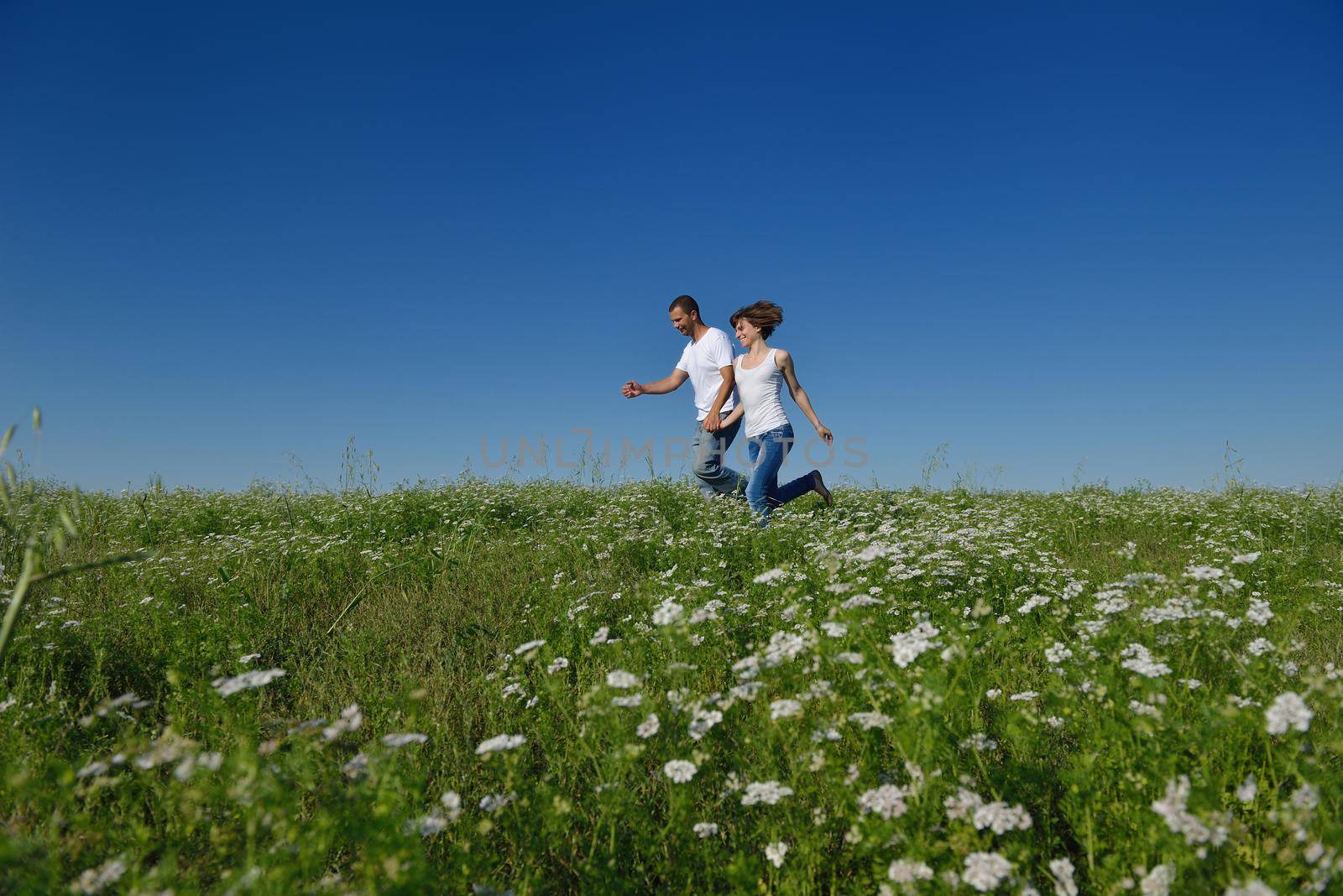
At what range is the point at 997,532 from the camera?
24.3 feet

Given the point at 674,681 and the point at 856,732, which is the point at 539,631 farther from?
the point at 856,732

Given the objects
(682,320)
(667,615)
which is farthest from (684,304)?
(667,615)

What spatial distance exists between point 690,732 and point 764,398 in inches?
268

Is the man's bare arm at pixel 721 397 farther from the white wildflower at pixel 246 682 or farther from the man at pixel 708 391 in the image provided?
the white wildflower at pixel 246 682

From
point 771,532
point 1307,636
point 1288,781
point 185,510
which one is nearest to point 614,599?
point 771,532

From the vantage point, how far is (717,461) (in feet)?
33.6

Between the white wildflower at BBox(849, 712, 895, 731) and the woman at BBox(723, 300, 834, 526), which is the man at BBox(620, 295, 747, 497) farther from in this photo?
the white wildflower at BBox(849, 712, 895, 731)

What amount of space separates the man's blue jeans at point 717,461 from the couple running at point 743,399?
0.04ft

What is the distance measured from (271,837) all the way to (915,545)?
17.1 feet

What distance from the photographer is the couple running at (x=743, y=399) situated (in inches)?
359

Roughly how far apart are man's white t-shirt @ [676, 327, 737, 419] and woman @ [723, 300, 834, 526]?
0.41m

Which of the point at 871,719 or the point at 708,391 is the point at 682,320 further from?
the point at 871,719

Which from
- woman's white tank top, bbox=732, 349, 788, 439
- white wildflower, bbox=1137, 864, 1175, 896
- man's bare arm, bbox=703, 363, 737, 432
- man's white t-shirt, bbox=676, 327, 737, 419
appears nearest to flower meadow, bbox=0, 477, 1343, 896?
white wildflower, bbox=1137, 864, 1175, 896

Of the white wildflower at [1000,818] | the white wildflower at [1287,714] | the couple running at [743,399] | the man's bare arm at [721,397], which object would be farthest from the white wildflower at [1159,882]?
the man's bare arm at [721,397]
